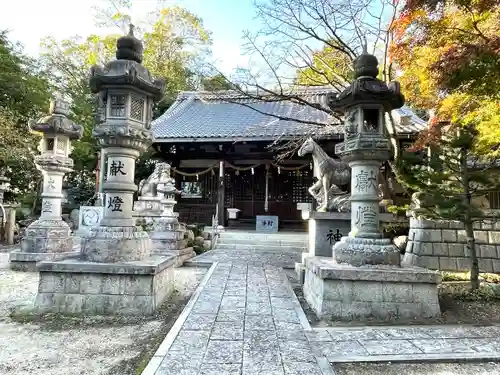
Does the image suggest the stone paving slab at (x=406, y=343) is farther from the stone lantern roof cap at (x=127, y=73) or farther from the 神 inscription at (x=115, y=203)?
the stone lantern roof cap at (x=127, y=73)

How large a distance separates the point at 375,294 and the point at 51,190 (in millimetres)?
7823

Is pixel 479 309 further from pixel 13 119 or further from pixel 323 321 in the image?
pixel 13 119

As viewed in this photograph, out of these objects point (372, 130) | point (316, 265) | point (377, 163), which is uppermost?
point (372, 130)

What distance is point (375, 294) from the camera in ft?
14.9

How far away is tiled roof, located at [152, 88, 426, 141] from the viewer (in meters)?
12.6

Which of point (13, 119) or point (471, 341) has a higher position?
point (13, 119)

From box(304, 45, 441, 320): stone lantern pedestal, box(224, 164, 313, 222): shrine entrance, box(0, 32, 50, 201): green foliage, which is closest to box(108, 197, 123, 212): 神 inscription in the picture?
box(304, 45, 441, 320): stone lantern pedestal

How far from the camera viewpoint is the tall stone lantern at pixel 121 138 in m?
Answer: 4.91

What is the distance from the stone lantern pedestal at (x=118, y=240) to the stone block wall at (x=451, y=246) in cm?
639

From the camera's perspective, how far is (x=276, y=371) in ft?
9.01

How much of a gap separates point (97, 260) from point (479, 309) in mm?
5923

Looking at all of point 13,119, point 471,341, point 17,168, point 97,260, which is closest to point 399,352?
point 471,341

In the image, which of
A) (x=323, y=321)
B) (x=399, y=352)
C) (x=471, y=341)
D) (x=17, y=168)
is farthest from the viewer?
(x=17, y=168)

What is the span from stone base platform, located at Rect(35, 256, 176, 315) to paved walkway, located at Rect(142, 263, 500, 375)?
720 millimetres
